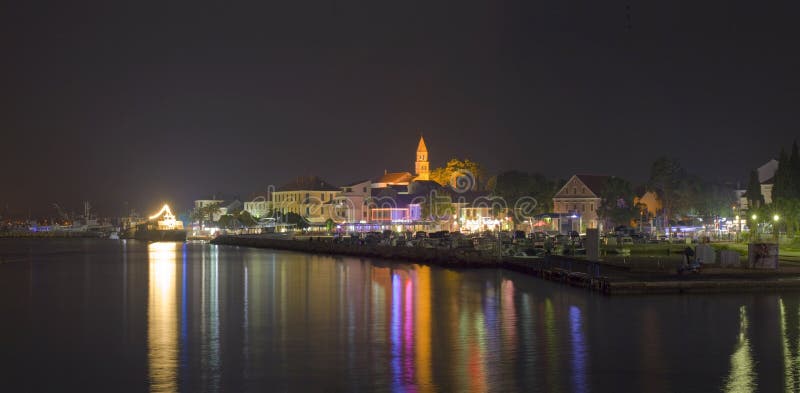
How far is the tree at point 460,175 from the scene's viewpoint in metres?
131

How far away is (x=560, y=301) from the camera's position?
1497 inches

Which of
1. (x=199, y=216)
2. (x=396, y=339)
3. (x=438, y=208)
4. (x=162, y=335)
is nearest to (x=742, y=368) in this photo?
(x=396, y=339)

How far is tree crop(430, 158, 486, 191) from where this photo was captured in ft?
430

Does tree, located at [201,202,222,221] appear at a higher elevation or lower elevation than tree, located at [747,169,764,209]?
higher

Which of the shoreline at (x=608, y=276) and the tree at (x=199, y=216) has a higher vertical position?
the tree at (x=199, y=216)

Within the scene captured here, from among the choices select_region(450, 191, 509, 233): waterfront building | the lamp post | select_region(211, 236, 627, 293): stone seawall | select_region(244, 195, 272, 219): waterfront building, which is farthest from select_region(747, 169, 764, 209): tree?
select_region(244, 195, 272, 219): waterfront building

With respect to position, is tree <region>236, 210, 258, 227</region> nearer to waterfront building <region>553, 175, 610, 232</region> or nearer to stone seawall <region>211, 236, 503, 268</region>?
stone seawall <region>211, 236, 503, 268</region>

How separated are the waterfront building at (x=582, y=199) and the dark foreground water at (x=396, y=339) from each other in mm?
46748

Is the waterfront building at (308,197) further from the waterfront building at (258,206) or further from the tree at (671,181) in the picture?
the tree at (671,181)

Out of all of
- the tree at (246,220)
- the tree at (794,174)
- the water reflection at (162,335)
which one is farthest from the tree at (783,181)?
the tree at (246,220)

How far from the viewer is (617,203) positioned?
91.1m

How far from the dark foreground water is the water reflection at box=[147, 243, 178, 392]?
0.31ft

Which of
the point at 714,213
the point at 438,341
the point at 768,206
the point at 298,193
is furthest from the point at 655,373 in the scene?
the point at 298,193

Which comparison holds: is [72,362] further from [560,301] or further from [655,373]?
[560,301]
